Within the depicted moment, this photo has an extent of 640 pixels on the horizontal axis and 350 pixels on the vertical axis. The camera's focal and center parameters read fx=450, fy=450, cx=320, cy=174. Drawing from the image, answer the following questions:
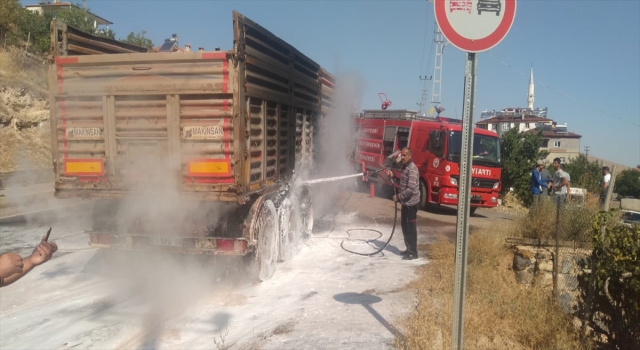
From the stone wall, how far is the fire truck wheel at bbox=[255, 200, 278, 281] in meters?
3.43

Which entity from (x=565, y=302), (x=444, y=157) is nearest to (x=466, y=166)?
(x=565, y=302)

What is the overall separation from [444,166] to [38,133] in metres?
18.1

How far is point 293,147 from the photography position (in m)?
8.13

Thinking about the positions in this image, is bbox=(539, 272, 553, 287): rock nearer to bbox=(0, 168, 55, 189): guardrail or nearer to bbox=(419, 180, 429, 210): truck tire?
bbox=(419, 180, 429, 210): truck tire

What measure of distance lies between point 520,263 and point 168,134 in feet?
16.3

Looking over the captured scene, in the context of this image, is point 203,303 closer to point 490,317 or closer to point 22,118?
point 490,317

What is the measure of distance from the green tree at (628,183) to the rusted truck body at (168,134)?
7892cm

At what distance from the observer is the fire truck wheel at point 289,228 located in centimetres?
721

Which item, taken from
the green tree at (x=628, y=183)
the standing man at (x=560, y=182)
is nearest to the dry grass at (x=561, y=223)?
the standing man at (x=560, y=182)

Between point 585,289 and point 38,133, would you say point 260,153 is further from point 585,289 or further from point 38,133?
point 38,133

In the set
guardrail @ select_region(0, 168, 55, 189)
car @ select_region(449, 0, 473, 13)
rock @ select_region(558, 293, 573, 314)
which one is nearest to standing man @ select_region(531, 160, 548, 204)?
rock @ select_region(558, 293, 573, 314)

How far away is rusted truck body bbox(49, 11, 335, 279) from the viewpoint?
539 cm

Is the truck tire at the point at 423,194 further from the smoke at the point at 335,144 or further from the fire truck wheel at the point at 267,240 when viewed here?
the fire truck wheel at the point at 267,240

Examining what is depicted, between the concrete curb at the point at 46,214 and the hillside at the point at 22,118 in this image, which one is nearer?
the concrete curb at the point at 46,214
